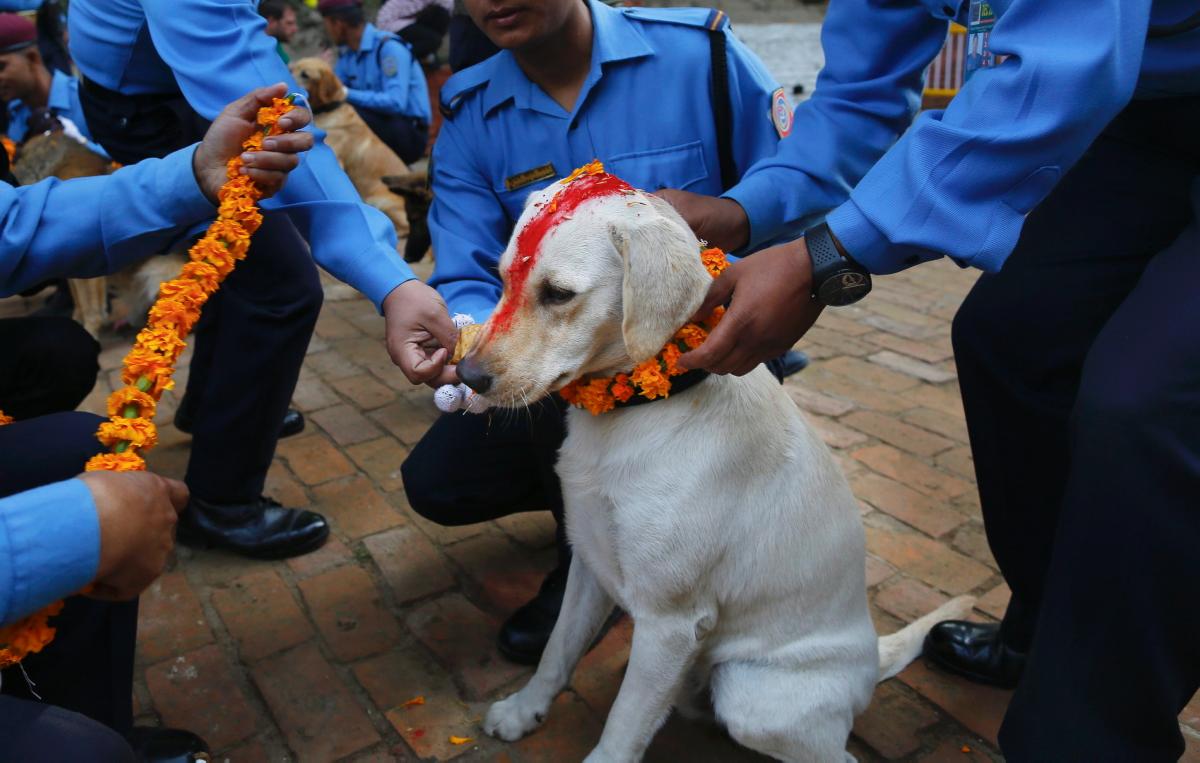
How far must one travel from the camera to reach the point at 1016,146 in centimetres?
165

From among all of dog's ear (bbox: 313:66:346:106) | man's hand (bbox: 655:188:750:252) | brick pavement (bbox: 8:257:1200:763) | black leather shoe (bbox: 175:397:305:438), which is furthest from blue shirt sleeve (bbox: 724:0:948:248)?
dog's ear (bbox: 313:66:346:106)

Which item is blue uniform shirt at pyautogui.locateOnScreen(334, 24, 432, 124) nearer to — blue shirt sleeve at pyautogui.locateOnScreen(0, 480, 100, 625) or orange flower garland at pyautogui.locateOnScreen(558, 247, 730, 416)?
orange flower garland at pyautogui.locateOnScreen(558, 247, 730, 416)

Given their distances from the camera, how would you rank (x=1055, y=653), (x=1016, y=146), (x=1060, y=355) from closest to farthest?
1. (x=1016, y=146)
2. (x=1055, y=653)
3. (x=1060, y=355)

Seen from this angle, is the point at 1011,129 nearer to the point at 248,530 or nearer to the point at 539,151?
the point at 539,151

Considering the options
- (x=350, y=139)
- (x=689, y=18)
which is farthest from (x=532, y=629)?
A: (x=350, y=139)

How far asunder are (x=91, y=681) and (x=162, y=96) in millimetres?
2018

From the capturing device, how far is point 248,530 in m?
3.32

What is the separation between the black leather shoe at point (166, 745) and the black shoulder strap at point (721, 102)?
2.30m

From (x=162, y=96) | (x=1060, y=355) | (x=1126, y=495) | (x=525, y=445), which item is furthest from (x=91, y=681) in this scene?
(x=1060, y=355)

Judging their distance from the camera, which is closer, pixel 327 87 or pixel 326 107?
pixel 327 87

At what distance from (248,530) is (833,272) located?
A: 2513mm

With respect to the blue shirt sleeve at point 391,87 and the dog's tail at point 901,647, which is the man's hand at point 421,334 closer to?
the dog's tail at point 901,647

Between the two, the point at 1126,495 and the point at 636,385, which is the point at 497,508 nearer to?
the point at 636,385

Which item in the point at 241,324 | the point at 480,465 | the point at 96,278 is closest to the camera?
the point at 480,465
